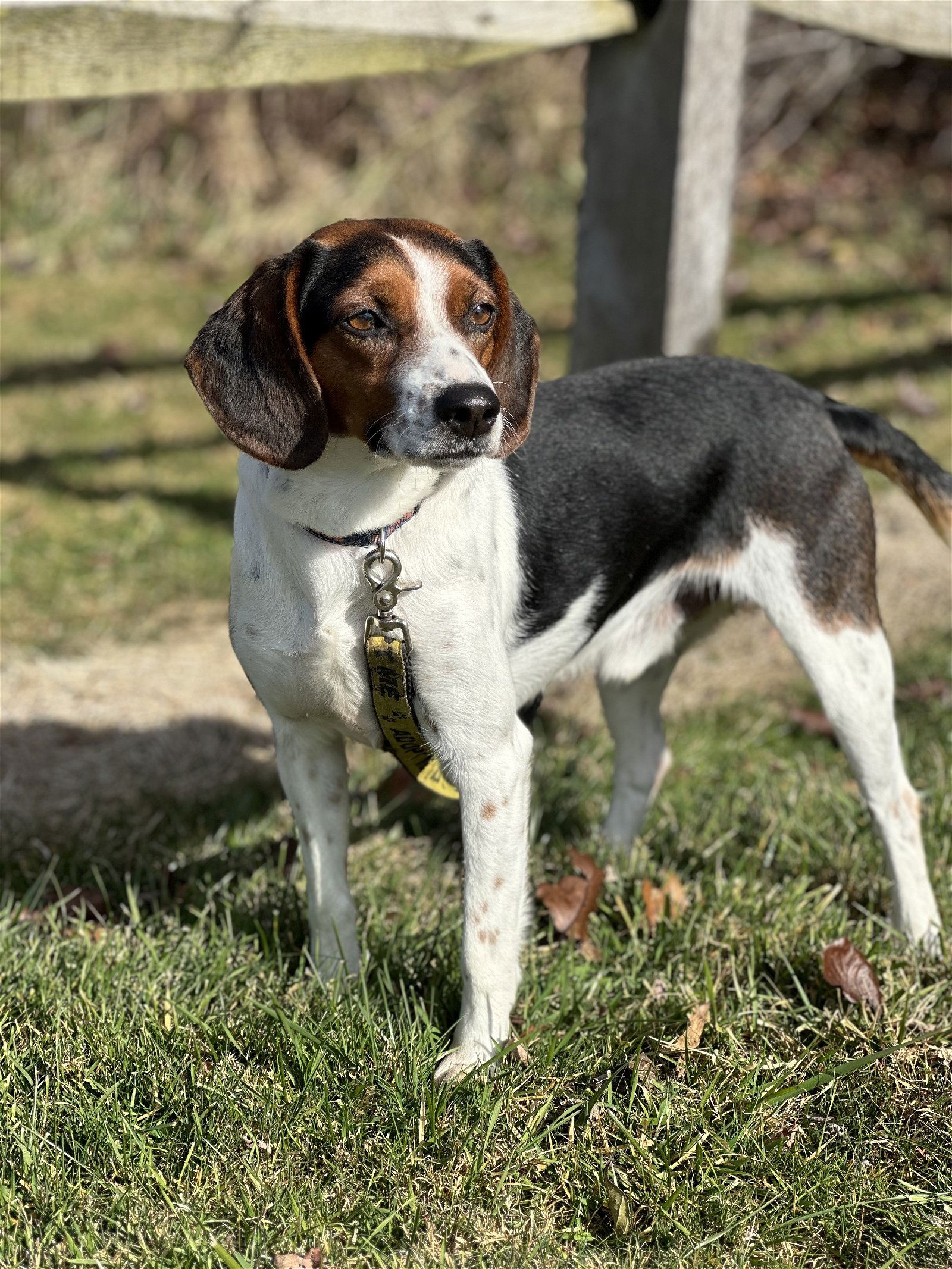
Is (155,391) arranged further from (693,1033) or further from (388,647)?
(693,1033)

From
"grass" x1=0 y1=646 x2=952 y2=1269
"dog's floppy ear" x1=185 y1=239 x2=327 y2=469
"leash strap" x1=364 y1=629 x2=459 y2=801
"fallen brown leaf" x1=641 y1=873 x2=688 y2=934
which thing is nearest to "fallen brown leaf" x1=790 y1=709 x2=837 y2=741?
"grass" x1=0 y1=646 x2=952 y2=1269

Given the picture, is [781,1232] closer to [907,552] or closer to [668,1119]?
[668,1119]

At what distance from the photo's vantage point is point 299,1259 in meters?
2.17

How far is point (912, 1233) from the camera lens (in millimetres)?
2260

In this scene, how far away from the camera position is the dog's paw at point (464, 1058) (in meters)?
2.60

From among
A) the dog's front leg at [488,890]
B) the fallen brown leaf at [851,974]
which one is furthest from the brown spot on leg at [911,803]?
the dog's front leg at [488,890]

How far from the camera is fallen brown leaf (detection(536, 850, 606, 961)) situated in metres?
3.06

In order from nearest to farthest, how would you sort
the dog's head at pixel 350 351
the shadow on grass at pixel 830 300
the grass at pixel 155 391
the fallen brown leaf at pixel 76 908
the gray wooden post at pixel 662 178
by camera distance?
the dog's head at pixel 350 351
the fallen brown leaf at pixel 76 908
the gray wooden post at pixel 662 178
the grass at pixel 155 391
the shadow on grass at pixel 830 300

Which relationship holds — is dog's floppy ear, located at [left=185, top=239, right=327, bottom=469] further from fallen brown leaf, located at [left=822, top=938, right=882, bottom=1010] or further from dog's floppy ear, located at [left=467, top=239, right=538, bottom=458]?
fallen brown leaf, located at [left=822, top=938, right=882, bottom=1010]

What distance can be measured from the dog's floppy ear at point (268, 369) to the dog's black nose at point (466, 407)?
255 mm

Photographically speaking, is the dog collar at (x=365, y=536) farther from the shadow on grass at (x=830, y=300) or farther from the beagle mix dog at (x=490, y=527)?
the shadow on grass at (x=830, y=300)

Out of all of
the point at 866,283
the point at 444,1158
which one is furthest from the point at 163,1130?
the point at 866,283

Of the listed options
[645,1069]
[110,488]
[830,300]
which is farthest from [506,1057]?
[830,300]

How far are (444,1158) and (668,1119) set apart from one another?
16.0 inches
